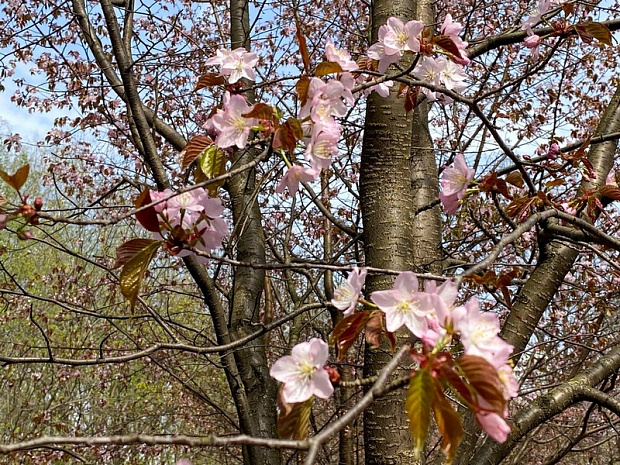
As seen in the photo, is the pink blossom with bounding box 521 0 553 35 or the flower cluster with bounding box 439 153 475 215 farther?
the pink blossom with bounding box 521 0 553 35

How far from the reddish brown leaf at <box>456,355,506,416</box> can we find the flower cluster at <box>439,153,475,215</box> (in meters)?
0.65

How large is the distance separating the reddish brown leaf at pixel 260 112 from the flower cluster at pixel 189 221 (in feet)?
0.48

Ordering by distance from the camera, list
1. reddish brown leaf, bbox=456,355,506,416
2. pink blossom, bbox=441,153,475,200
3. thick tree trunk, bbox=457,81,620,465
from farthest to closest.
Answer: thick tree trunk, bbox=457,81,620,465, pink blossom, bbox=441,153,475,200, reddish brown leaf, bbox=456,355,506,416

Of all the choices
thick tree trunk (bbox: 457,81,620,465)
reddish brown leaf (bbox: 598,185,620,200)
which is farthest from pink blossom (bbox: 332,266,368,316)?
thick tree trunk (bbox: 457,81,620,465)

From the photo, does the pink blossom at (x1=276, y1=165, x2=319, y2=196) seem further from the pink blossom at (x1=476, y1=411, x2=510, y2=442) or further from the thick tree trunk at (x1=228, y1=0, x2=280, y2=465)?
the thick tree trunk at (x1=228, y1=0, x2=280, y2=465)

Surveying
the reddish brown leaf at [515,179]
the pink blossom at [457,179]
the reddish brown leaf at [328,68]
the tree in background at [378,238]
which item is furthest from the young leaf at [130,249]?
the reddish brown leaf at [515,179]

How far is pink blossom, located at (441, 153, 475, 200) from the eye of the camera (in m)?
1.14

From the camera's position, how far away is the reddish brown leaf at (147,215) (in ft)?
2.56

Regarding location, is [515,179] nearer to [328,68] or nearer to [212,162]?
[328,68]

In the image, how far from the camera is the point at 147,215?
0.80 m

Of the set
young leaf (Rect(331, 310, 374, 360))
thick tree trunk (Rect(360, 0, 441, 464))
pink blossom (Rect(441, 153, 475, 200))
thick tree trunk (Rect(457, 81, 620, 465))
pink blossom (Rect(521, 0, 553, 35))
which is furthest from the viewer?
thick tree trunk (Rect(457, 81, 620, 465))

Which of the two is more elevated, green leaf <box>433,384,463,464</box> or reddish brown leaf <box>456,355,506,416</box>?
reddish brown leaf <box>456,355,506,416</box>

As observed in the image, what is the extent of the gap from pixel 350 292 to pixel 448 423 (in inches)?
9.7

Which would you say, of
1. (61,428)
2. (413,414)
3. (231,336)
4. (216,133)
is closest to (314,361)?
(413,414)
